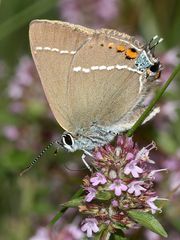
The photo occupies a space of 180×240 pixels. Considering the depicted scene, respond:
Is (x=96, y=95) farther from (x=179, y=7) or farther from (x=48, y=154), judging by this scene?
(x=179, y=7)

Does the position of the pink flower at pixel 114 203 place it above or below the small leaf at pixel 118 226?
above

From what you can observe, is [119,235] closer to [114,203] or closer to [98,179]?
[114,203]

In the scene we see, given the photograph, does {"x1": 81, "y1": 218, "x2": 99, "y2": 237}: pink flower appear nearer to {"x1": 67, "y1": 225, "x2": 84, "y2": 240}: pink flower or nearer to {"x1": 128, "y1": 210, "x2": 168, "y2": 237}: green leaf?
{"x1": 128, "y1": 210, "x2": 168, "y2": 237}: green leaf

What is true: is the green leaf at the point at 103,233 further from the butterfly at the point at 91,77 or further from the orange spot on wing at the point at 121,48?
the orange spot on wing at the point at 121,48

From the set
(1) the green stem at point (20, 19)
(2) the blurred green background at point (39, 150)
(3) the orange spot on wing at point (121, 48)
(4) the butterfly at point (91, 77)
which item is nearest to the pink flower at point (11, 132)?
(2) the blurred green background at point (39, 150)

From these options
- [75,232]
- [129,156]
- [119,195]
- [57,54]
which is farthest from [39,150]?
[119,195]

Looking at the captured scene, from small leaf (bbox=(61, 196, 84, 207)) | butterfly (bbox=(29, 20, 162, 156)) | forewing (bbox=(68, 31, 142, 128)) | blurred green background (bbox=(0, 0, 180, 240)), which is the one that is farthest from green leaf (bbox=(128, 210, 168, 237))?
blurred green background (bbox=(0, 0, 180, 240))
